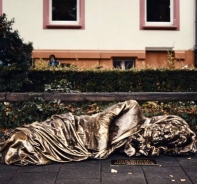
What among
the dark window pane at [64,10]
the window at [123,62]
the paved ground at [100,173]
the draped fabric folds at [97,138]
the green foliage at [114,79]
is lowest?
the paved ground at [100,173]

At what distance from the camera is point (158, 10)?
59.2 feet

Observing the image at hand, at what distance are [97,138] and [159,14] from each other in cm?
1206

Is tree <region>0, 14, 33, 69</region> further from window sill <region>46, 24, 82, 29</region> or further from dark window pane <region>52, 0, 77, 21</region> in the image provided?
dark window pane <region>52, 0, 77, 21</region>

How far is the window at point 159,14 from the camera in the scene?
17.3m

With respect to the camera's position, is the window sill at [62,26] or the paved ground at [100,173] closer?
the paved ground at [100,173]

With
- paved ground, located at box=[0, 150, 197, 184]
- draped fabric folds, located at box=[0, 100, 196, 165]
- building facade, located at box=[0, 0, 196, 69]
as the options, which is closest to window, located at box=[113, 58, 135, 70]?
building facade, located at box=[0, 0, 196, 69]

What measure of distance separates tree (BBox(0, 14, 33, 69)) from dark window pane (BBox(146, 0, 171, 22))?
25.3 feet

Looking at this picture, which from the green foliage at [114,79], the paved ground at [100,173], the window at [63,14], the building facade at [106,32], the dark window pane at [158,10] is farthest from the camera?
the dark window pane at [158,10]

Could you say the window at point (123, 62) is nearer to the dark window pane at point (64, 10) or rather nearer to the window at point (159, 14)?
the window at point (159, 14)

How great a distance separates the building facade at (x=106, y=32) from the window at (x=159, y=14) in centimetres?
4

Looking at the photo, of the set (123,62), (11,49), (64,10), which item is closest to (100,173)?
(11,49)

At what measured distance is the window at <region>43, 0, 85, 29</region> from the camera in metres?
17.0

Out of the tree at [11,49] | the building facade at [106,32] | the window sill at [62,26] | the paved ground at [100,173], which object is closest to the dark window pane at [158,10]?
the building facade at [106,32]

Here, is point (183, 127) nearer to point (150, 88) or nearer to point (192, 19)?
point (150, 88)
